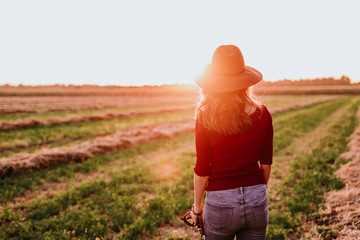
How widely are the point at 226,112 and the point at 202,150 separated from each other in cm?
38

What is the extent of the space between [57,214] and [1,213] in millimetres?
1140

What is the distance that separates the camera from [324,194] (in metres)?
5.29

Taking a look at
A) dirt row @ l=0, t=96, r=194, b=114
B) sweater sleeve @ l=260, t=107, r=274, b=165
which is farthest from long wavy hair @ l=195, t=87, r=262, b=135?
dirt row @ l=0, t=96, r=194, b=114

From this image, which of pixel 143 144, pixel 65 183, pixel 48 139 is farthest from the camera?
pixel 48 139

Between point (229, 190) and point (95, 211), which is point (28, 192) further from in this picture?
point (229, 190)

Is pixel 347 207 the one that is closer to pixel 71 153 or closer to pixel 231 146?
pixel 231 146

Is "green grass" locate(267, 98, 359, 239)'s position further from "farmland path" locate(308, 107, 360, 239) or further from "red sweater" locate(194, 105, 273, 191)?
"red sweater" locate(194, 105, 273, 191)

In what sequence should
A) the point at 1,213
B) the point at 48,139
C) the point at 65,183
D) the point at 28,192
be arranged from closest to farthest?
the point at 1,213
the point at 28,192
the point at 65,183
the point at 48,139

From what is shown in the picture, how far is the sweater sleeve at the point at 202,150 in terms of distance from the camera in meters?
1.83

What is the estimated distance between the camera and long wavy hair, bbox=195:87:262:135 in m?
1.73

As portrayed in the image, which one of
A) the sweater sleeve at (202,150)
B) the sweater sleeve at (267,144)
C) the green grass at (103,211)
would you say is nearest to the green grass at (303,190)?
the green grass at (103,211)

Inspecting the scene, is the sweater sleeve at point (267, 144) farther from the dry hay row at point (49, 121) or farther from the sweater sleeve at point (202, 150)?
the dry hay row at point (49, 121)

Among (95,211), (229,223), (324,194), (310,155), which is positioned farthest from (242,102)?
(310,155)

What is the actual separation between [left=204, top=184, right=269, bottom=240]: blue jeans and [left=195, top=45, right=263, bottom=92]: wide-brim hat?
34.2 inches
